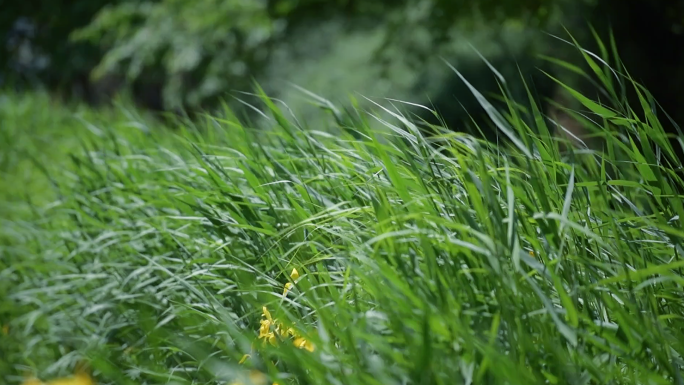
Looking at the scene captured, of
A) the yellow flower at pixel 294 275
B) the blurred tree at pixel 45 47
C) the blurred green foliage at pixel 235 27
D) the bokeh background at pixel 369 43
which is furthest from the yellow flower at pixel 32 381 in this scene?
the blurred tree at pixel 45 47

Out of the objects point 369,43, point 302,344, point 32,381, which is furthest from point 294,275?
point 369,43

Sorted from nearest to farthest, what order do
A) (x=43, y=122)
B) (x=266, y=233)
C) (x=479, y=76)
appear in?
(x=266, y=233) → (x=43, y=122) → (x=479, y=76)

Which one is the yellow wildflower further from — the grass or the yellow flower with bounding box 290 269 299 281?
the yellow flower with bounding box 290 269 299 281

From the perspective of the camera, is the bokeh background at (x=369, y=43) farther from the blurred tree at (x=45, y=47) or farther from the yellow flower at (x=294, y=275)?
the blurred tree at (x=45, y=47)

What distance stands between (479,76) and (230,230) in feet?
18.4

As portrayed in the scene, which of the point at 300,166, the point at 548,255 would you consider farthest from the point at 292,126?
the point at 548,255

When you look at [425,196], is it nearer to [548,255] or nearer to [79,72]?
[548,255]

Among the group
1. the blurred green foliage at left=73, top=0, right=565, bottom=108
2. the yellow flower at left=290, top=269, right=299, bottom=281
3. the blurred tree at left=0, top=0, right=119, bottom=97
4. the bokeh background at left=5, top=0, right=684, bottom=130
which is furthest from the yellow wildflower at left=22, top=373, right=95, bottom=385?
the blurred tree at left=0, top=0, right=119, bottom=97

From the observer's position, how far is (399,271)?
5.83 ft

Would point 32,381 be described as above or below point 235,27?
below

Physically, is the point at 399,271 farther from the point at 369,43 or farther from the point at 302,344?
the point at 369,43

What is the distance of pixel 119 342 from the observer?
2846mm

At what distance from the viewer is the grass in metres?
1.57

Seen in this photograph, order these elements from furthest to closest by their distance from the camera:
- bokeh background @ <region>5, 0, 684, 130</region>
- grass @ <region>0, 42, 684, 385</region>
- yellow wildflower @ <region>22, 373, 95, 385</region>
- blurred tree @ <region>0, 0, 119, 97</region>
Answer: blurred tree @ <region>0, 0, 119, 97</region>, bokeh background @ <region>5, 0, 684, 130</region>, yellow wildflower @ <region>22, 373, 95, 385</region>, grass @ <region>0, 42, 684, 385</region>
